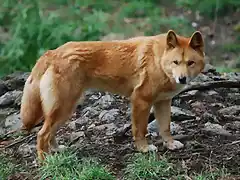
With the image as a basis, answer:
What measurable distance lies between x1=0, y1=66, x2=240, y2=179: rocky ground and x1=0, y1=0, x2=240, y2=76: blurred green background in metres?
2.30

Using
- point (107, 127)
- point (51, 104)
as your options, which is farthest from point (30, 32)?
point (51, 104)

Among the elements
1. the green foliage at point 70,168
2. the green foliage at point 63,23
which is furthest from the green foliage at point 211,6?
the green foliage at point 70,168

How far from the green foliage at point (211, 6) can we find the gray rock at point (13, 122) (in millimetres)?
7623

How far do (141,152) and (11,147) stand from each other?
149cm

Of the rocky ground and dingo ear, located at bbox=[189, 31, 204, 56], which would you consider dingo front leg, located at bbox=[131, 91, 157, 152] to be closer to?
the rocky ground

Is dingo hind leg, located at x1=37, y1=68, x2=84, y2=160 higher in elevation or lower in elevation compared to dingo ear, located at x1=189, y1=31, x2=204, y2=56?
lower

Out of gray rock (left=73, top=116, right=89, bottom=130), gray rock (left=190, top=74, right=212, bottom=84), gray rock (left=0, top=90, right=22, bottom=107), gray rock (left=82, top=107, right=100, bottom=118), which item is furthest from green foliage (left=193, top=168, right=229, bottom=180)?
gray rock (left=0, top=90, right=22, bottom=107)

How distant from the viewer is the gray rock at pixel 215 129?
6.79m

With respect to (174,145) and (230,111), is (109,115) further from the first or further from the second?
(230,111)

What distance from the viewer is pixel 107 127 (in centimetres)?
700

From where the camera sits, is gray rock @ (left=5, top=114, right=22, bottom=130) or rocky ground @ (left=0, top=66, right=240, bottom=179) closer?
rocky ground @ (left=0, top=66, right=240, bottom=179)

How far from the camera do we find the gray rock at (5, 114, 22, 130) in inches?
292

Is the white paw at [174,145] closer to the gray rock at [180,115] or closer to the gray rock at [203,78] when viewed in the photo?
the gray rock at [180,115]

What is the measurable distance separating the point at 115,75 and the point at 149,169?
41.1 inches
